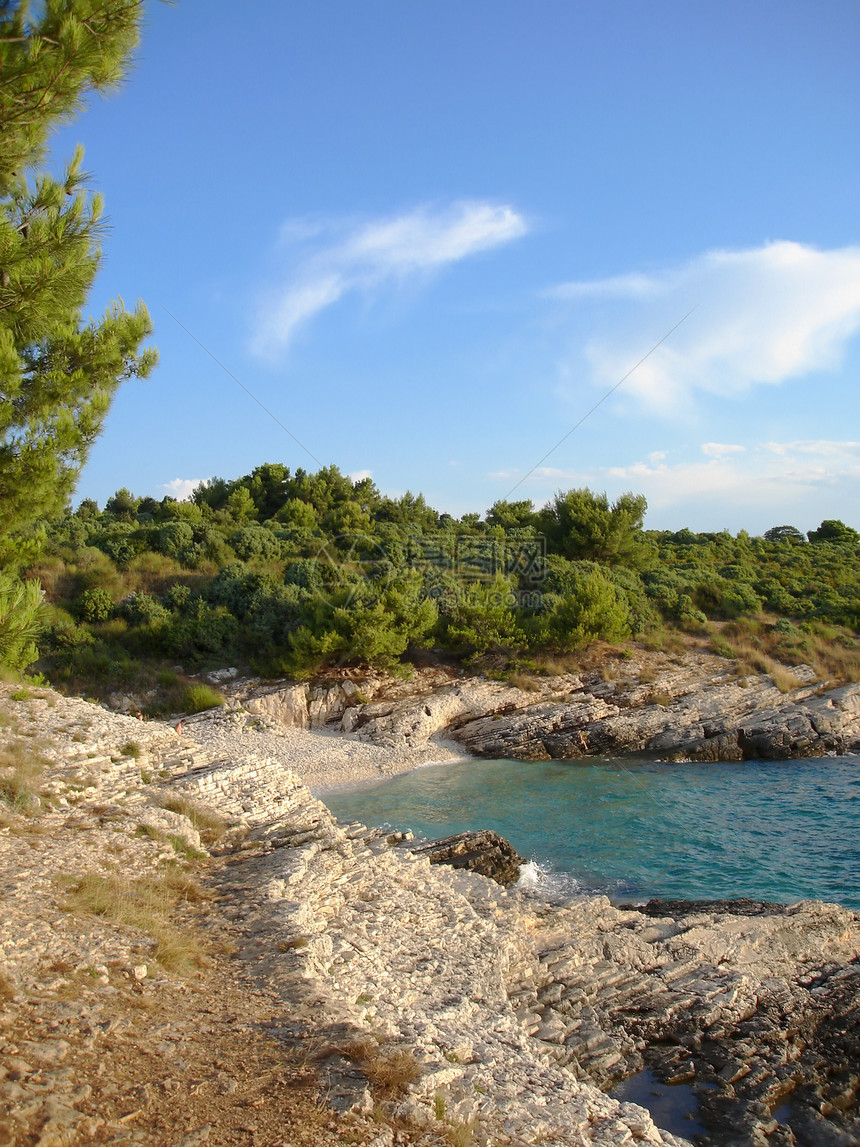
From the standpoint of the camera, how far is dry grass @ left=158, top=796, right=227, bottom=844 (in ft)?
32.2

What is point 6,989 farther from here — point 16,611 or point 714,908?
point 714,908

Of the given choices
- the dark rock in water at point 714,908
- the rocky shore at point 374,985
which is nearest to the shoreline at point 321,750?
the rocky shore at point 374,985

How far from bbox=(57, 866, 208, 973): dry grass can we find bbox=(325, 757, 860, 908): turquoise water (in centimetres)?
589

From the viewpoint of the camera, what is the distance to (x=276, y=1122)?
4.00 meters

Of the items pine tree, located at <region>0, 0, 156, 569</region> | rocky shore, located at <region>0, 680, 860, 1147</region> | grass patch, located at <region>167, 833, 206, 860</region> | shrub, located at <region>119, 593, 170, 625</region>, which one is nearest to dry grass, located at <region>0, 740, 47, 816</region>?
rocky shore, located at <region>0, 680, 860, 1147</region>

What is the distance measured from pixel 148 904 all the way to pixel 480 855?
5.48 m

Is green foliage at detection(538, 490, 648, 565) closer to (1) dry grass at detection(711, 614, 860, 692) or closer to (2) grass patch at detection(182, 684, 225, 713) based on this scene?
(1) dry grass at detection(711, 614, 860, 692)

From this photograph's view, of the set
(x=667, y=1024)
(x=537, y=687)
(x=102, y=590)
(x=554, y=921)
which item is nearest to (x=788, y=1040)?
(x=667, y=1024)

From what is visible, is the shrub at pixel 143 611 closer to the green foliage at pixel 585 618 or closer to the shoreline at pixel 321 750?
the shoreline at pixel 321 750

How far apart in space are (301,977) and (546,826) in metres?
9.09

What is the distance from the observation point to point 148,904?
23.3ft

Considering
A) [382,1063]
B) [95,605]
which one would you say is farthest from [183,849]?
[95,605]

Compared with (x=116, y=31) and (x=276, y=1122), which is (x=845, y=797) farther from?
(x=116, y=31)

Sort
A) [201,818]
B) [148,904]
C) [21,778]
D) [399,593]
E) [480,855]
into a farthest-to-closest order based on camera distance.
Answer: [399,593], [480,855], [201,818], [21,778], [148,904]
